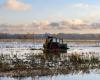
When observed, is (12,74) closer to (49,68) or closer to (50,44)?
(49,68)

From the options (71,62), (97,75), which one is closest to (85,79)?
(97,75)

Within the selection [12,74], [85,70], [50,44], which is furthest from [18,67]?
[50,44]

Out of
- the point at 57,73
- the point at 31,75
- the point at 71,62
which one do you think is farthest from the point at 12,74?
the point at 71,62

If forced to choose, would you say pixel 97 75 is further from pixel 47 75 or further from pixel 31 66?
pixel 31 66

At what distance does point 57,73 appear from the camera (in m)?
22.9

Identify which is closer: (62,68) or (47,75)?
(47,75)

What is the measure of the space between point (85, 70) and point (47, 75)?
3.70 metres

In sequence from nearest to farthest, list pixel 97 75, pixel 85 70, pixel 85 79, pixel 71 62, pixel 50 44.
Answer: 1. pixel 85 79
2. pixel 97 75
3. pixel 85 70
4. pixel 71 62
5. pixel 50 44

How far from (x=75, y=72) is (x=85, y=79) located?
9.27ft

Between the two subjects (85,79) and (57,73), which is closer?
(85,79)

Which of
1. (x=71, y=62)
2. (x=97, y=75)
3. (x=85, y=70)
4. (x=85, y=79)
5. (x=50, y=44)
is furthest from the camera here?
(x=50, y=44)

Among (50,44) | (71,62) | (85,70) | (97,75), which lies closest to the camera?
(97,75)

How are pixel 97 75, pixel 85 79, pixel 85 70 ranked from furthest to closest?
pixel 85 70 → pixel 97 75 → pixel 85 79

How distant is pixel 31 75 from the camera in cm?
2173
